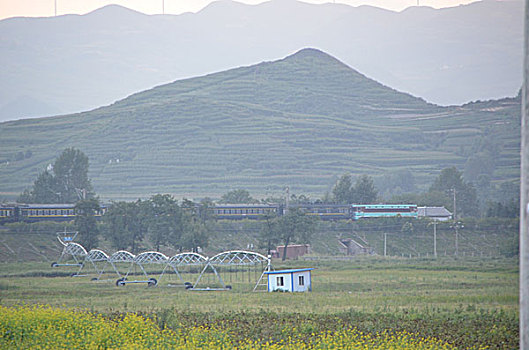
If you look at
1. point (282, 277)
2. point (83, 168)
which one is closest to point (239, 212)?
point (83, 168)

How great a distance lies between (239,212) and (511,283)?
2134 inches

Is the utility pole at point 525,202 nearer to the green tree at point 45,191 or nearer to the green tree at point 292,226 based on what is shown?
the green tree at point 292,226

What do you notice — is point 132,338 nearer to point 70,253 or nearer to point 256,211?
point 70,253

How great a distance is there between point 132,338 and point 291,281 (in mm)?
22030

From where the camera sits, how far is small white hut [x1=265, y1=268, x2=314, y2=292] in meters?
38.3

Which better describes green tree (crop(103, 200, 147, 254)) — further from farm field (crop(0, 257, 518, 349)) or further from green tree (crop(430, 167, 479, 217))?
green tree (crop(430, 167, 479, 217))

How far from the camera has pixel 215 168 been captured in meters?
186

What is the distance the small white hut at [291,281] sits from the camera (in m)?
38.3

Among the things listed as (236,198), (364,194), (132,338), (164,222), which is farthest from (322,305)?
(236,198)

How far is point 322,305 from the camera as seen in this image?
2856cm

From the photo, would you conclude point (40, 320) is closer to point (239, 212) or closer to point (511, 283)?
point (511, 283)

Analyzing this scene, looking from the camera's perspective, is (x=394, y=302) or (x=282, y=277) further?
(x=282, y=277)

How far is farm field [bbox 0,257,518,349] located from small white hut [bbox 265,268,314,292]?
1.16 m

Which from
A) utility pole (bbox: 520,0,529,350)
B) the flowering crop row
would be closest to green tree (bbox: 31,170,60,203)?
the flowering crop row
